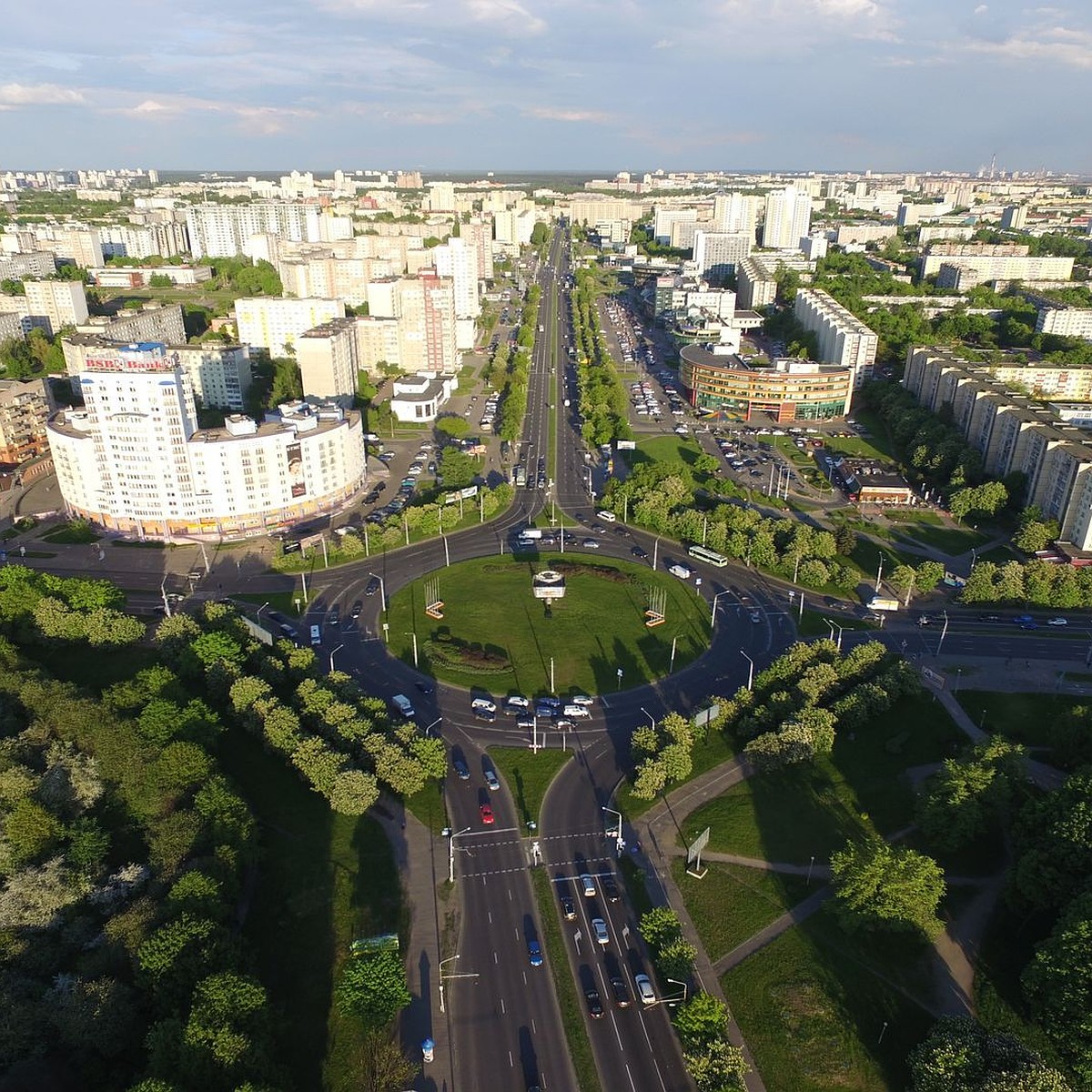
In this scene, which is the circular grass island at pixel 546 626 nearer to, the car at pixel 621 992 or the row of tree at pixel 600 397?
the car at pixel 621 992

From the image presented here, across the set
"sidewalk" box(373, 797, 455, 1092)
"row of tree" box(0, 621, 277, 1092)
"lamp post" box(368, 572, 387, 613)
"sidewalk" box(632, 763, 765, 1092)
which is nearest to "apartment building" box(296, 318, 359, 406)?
"lamp post" box(368, 572, 387, 613)

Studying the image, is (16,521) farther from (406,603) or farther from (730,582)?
(730,582)

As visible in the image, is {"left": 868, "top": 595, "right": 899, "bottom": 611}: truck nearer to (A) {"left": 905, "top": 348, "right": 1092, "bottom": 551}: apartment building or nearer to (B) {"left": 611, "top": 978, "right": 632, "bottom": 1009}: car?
(A) {"left": 905, "top": 348, "right": 1092, "bottom": 551}: apartment building

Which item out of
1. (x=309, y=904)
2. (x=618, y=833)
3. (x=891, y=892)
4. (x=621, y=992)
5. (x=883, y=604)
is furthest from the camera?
(x=883, y=604)

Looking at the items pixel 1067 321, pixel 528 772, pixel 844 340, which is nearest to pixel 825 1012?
pixel 528 772

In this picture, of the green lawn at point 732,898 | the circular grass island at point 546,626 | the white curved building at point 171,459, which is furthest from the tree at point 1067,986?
the white curved building at point 171,459

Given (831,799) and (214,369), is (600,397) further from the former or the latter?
(831,799)
